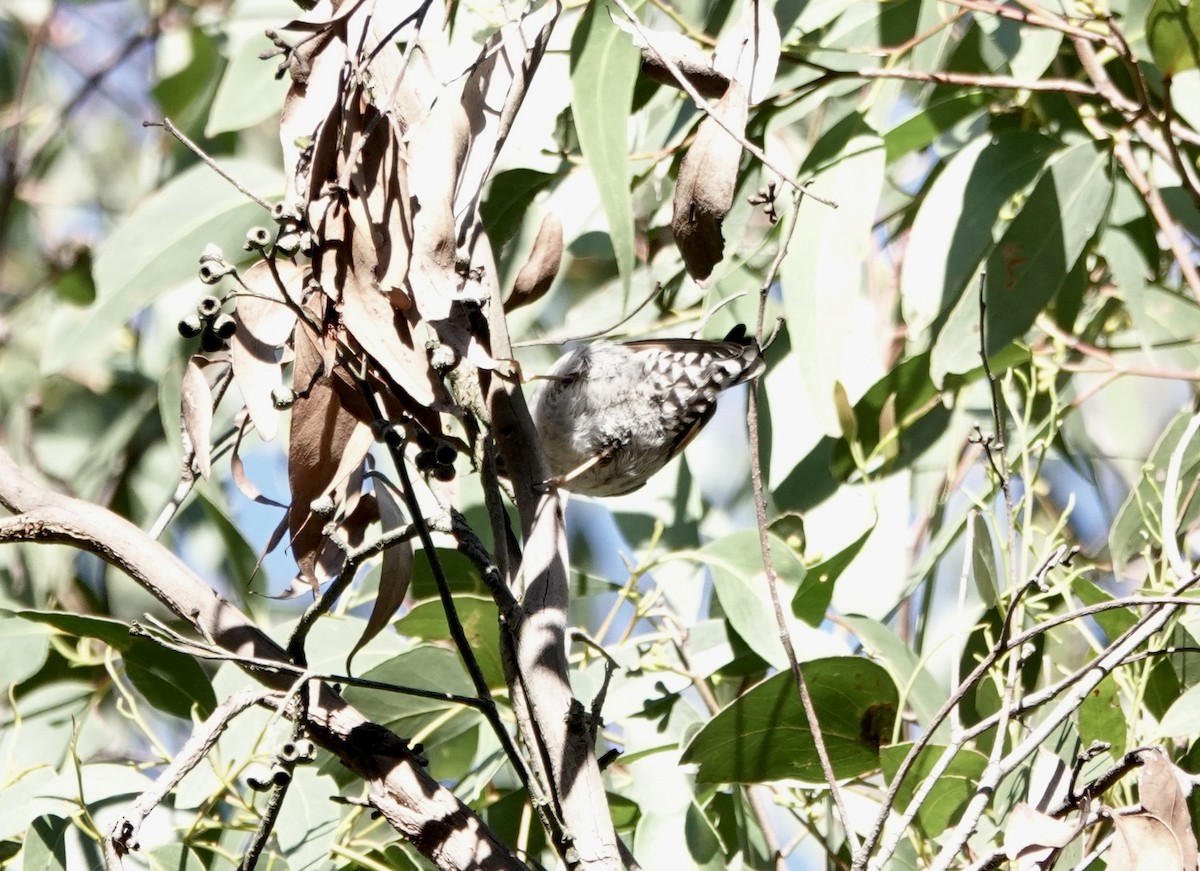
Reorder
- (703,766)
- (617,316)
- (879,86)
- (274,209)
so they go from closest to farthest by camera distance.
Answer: (274,209) < (703,766) < (879,86) < (617,316)

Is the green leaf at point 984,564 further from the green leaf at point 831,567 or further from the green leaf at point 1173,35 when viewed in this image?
the green leaf at point 1173,35

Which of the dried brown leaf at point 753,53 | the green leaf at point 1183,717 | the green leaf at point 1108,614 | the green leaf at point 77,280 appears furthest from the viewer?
the green leaf at point 77,280

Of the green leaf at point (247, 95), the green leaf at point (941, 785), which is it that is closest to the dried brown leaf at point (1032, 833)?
the green leaf at point (941, 785)

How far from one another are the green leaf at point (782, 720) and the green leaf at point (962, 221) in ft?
1.99

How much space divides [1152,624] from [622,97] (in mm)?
835

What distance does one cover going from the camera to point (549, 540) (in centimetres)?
97

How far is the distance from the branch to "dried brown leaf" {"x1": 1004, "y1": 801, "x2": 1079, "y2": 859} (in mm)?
356

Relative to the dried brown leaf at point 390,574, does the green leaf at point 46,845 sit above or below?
below

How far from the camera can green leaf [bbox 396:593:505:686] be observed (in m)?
1.47

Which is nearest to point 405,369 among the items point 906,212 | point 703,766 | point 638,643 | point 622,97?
point 703,766

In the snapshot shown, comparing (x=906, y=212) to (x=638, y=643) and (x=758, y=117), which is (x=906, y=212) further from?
(x=638, y=643)

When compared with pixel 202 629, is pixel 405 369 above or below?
above

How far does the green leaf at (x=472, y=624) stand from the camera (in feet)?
4.82

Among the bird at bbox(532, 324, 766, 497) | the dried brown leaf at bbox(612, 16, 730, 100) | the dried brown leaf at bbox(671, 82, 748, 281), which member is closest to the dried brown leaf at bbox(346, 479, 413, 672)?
the dried brown leaf at bbox(671, 82, 748, 281)
